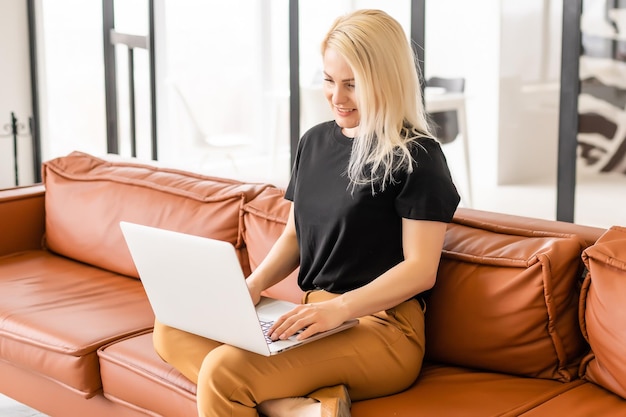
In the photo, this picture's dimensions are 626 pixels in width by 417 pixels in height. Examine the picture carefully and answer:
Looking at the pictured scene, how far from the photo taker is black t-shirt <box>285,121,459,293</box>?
6.17 feet

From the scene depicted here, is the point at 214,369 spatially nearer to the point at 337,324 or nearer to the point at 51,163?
the point at 337,324

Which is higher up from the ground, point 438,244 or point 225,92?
point 225,92

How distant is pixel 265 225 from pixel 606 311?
3.35 ft

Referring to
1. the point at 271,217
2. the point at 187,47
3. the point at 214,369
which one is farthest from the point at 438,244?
the point at 187,47

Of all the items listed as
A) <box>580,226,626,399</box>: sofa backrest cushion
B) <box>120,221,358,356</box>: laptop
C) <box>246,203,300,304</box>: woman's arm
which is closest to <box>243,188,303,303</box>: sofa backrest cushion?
<box>246,203,300,304</box>: woman's arm

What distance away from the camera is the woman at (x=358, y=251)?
1758 millimetres

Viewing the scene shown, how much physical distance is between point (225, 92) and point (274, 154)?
Answer: 44 centimetres

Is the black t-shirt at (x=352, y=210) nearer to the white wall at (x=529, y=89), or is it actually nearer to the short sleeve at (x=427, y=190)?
the short sleeve at (x=427, y=190)

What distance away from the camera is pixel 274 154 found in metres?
4.38

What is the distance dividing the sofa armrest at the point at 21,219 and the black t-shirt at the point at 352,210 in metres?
1.41

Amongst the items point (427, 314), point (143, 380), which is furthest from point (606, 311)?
point (143, 380)

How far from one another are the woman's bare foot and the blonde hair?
48 centimetres

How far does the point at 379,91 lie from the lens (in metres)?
1.93

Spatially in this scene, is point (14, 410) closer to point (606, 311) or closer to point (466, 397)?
point (466, 397)
